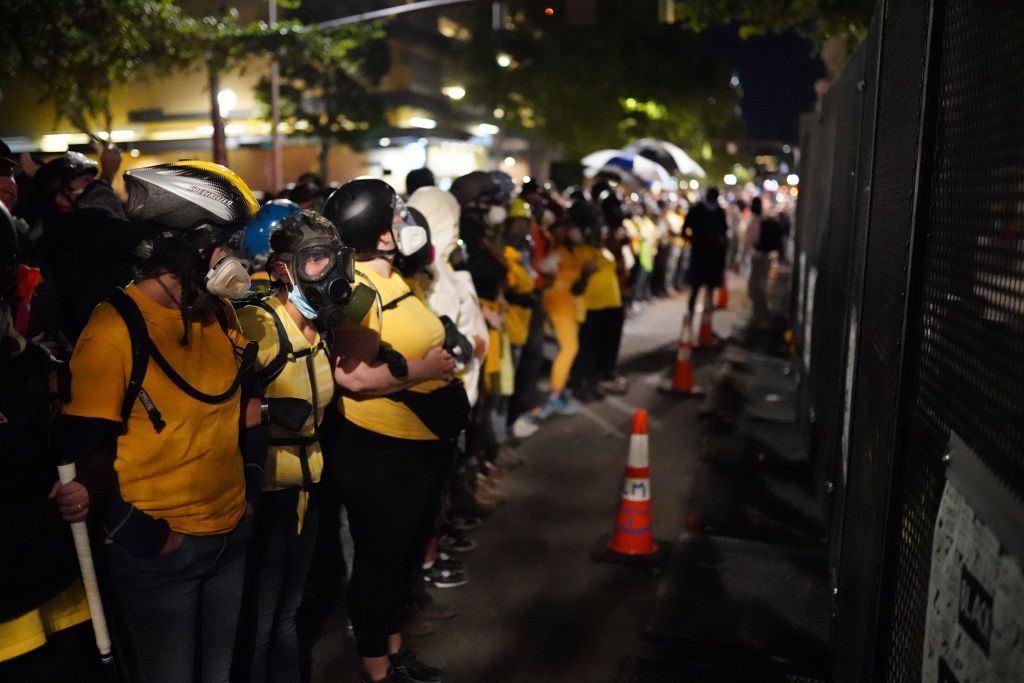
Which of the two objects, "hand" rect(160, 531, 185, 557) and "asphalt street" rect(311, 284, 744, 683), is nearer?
"hand" rect(160, 531, 185, 557)

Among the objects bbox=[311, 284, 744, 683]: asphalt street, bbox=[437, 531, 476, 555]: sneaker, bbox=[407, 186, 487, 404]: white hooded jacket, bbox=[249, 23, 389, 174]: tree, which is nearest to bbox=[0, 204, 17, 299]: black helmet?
bbox=[311, 284, 744, 683]: asphalt street

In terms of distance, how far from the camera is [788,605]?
5.09m

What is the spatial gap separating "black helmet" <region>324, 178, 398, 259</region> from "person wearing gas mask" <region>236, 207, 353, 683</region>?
0.43 metres

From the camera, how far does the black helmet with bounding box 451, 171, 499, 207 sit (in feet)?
22.1

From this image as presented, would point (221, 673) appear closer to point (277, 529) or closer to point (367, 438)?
point (277, 529)

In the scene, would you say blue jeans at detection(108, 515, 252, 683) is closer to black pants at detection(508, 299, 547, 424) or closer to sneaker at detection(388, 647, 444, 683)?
sneaker at detection(388, 647, 444, 683)

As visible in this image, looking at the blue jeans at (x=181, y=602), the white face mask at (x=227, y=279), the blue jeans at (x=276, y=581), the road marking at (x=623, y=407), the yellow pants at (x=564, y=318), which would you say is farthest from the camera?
the road marking at (x=623, y=407)

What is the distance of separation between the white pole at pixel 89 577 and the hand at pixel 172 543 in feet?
0.67

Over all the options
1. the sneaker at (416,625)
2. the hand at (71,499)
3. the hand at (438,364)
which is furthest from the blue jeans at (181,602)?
the sneaker at (416,625)

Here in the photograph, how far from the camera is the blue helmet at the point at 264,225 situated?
3.40 metres

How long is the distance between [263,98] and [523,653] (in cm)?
2983

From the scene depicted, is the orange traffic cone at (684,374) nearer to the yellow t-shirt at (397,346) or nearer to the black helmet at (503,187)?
the black helmet at (503,187)

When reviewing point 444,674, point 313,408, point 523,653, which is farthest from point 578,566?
point 313,408

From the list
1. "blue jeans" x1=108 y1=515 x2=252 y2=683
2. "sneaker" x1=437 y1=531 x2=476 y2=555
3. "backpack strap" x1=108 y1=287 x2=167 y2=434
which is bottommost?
"sneaker" x1=437 y1=531 x2=476 y2=555
